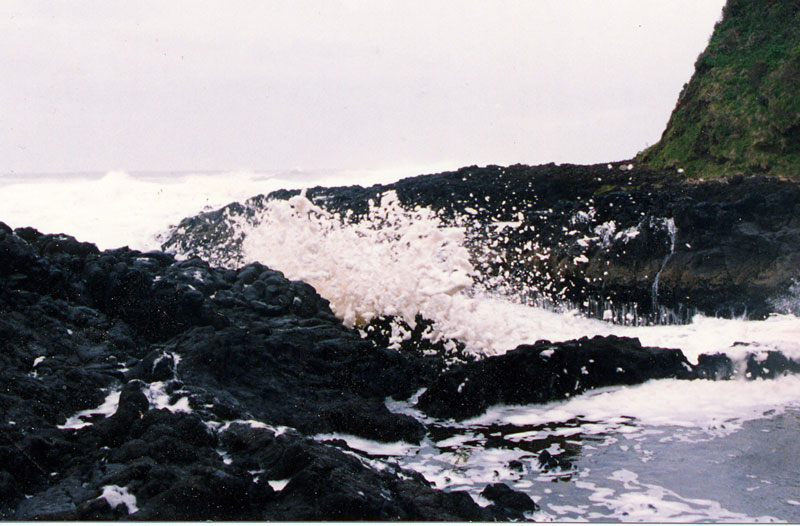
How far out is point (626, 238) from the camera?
29.0 feet

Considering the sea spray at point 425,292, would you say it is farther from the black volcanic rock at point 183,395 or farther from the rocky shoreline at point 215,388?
the black volcanic rock at point 183,395

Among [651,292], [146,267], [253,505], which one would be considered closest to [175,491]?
[253,505]

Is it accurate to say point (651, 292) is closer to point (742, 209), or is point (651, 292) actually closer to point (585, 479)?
point (742, 209)

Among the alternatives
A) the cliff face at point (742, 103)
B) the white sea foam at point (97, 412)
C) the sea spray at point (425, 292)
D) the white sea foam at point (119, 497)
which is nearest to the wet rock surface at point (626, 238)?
the sea spray at point (425, 292)

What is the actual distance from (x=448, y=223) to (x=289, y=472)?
23.2ft

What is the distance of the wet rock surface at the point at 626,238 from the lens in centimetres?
798

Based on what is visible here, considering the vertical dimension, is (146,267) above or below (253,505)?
above

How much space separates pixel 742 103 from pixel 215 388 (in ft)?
34.7

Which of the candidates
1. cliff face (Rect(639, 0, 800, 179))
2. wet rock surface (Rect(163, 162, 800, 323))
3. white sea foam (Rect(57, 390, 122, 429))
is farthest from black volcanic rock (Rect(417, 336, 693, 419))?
cliff face (Rect(639, 0, 800, 179))

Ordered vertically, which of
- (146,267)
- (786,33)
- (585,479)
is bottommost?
(585,479)

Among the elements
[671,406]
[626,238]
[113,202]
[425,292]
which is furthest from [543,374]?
[113,202]

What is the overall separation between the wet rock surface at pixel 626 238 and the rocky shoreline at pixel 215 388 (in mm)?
2543

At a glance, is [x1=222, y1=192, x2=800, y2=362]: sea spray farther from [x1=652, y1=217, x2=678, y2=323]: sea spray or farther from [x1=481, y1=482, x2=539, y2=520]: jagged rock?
[x1=481, y1=482, x2=539, y2=520]: jagged rock

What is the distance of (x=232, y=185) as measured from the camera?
1441cm
